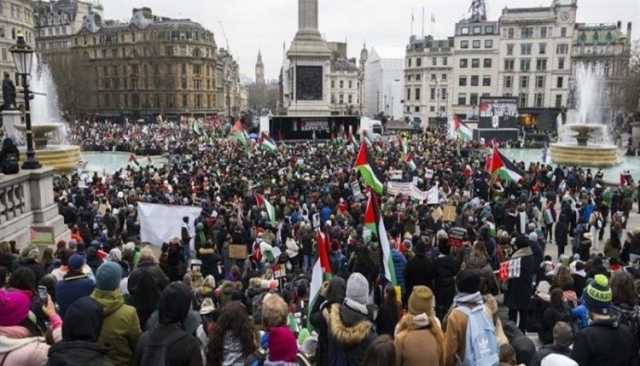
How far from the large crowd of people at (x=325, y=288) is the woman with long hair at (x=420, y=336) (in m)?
0.01

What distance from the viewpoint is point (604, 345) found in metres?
5.08

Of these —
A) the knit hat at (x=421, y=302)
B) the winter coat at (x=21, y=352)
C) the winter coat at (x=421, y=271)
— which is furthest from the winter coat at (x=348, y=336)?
the winter coat at (x=421, y=271)

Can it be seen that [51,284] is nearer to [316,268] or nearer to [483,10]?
[316,268]

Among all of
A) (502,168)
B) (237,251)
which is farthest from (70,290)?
(502,168)

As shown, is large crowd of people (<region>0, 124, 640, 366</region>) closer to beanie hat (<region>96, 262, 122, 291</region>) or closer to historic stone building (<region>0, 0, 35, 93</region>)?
beanie hat (<region>96, 262, 122, 291</region>)

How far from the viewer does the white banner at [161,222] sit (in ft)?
47.1

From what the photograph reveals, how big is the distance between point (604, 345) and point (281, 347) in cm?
304

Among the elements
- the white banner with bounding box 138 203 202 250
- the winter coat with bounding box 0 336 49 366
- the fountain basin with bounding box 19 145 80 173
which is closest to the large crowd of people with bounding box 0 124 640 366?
the winter coat with bounding box 0 336 49 366

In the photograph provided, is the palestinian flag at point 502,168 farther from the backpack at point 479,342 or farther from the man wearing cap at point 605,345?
the backpack at point 479,342

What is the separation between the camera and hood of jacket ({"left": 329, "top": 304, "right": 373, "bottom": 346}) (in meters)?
5.01

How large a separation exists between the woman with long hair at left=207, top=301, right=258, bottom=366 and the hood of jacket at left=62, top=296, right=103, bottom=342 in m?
1.05

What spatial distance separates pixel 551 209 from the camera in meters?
18.7

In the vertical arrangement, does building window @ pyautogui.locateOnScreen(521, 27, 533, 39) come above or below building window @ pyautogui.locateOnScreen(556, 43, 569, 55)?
above

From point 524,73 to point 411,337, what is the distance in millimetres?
90174
